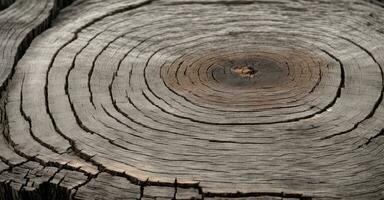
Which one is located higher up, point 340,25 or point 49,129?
point 340,25

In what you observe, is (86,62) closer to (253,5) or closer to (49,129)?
(49,129)

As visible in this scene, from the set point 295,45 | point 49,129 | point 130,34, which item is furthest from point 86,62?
point 295,45

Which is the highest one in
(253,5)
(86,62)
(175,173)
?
(253,5)

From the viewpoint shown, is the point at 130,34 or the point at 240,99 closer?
the point at 240,99

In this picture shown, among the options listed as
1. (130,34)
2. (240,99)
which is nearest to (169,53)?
(130,34)

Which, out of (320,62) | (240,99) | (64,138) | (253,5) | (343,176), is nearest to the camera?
(343,176)

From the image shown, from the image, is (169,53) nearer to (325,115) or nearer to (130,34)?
(130,34)

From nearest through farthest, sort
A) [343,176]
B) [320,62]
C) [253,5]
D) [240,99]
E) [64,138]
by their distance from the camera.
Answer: [343,176] < [64,138] < [240,99] < [320,62] < [253,5]
